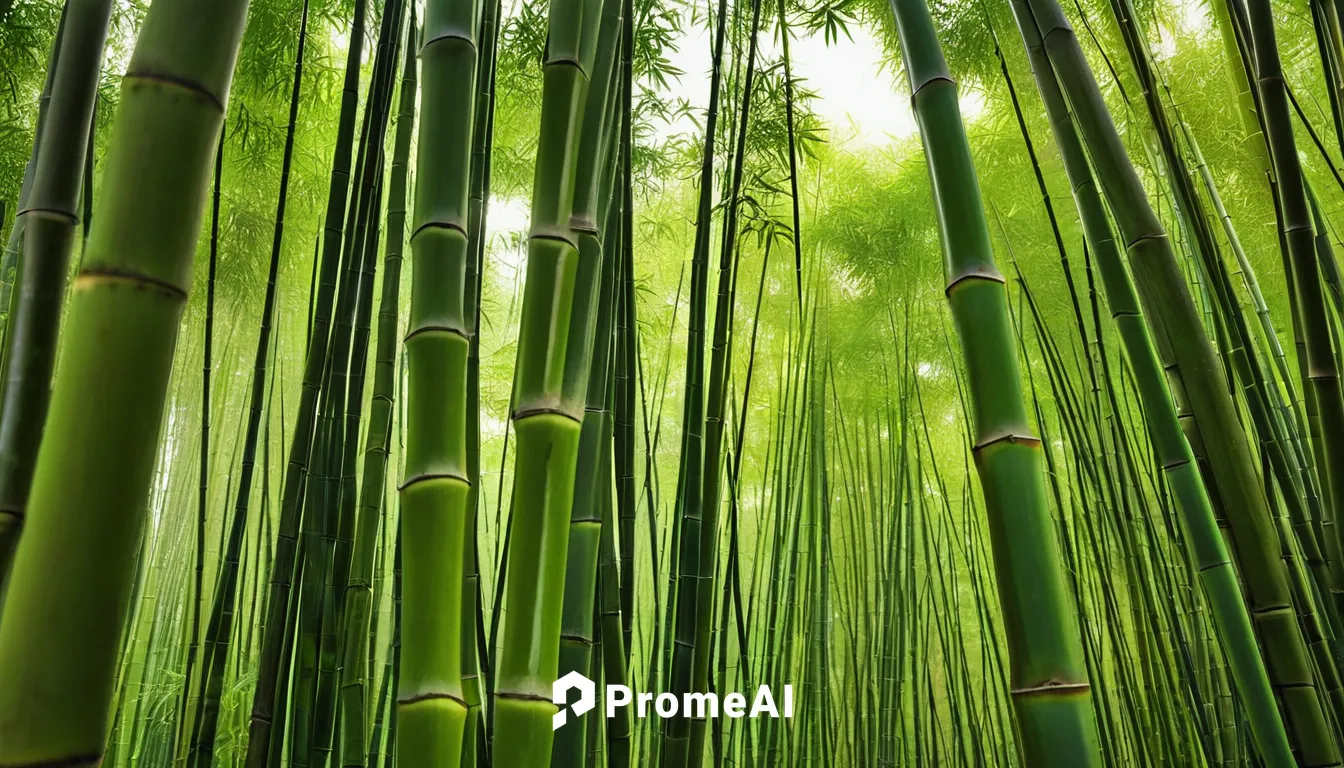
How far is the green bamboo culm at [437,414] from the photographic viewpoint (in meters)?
0.39

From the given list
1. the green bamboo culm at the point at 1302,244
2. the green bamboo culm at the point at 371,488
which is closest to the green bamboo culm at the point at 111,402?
the green bamboo culm at the point at 371,488

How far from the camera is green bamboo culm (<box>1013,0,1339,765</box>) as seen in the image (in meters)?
0.57

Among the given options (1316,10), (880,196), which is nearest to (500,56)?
(880,196)

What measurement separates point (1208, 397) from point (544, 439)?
429 millimetres

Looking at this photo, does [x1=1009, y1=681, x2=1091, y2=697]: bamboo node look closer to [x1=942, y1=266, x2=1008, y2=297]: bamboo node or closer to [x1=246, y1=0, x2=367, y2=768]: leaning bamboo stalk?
[x1=942, y1=266, x2=1008, y2=297]: bamboo node

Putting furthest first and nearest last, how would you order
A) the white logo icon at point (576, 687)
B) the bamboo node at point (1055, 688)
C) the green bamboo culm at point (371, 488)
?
the green bamboo culm at point (371, 488)
the white logo icon at point (576, 687)
the bamboo node at point (1055, 688)

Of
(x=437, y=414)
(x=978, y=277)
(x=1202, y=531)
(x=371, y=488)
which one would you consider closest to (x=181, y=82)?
(x=437, y=414)

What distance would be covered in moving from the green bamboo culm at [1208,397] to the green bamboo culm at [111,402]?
0.51m

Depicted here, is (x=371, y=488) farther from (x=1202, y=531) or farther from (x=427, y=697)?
(x=1202, y=531)

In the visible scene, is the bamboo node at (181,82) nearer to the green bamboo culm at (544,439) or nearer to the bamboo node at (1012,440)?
the green bamboo culm at (544,439)

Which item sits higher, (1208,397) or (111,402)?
(1208,397)

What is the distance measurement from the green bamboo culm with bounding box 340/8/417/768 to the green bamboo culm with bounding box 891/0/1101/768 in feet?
2.07

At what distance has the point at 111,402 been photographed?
24 centimetres

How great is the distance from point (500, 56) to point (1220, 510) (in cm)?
266
